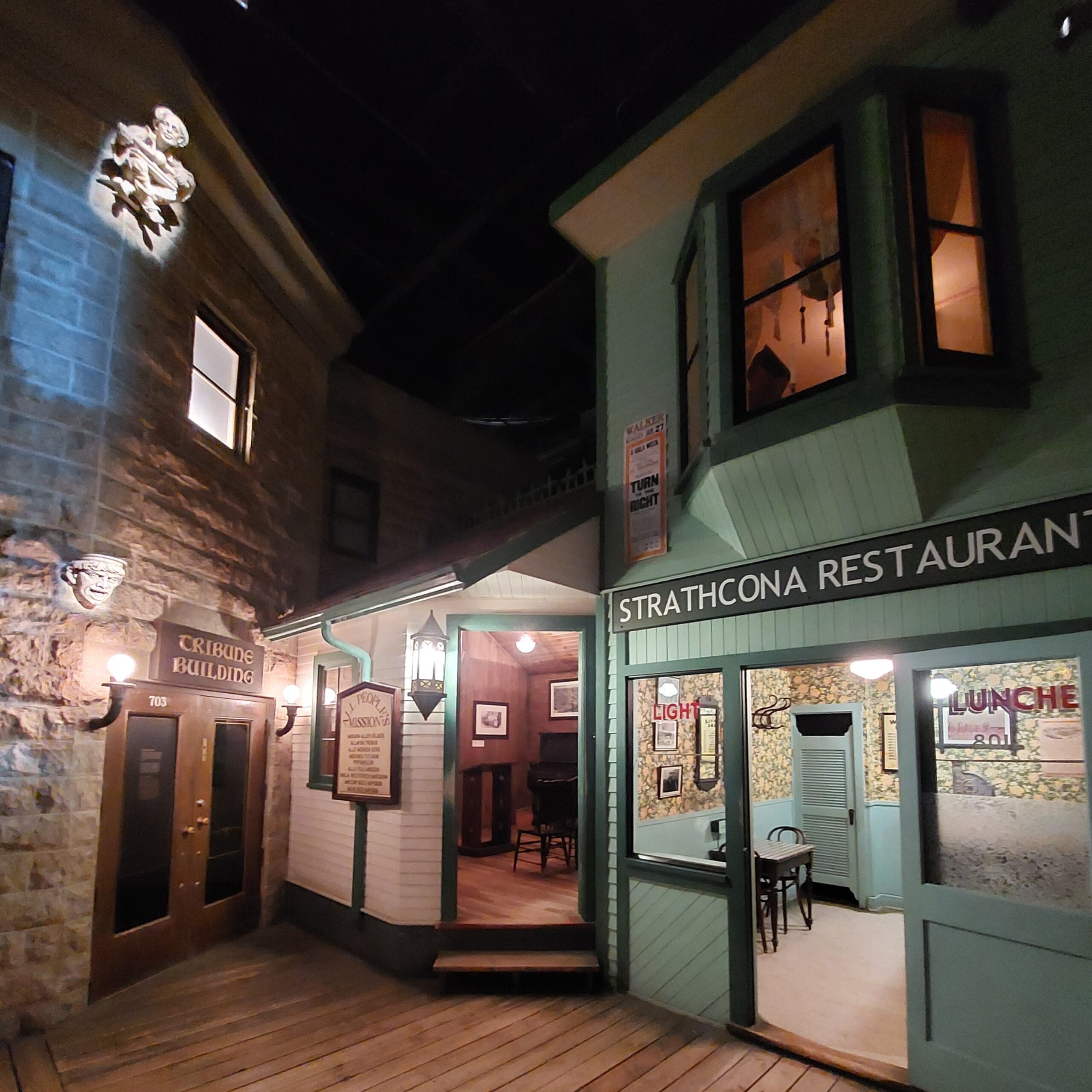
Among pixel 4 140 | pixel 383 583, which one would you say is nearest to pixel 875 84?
pixel 383 583

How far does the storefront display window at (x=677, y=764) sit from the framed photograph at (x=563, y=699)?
497cm

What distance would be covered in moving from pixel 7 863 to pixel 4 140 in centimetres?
520

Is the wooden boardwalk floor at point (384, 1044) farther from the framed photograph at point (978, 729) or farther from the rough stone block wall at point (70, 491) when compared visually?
the framed photograph at point (978, 729)

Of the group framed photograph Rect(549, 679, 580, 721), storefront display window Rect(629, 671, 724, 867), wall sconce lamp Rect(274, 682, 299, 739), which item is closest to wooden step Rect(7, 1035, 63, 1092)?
wall sconce lamp Rect(274, 682, 299, 739)

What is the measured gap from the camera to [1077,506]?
3973mm

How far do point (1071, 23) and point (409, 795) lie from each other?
711cm

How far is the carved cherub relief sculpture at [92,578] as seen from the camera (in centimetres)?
567

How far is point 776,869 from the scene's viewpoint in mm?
6781

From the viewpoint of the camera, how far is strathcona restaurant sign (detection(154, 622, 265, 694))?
664cm

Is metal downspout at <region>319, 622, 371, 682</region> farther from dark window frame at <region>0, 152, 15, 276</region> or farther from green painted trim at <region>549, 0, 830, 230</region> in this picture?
green painted trim at <region>549, 0, 830, 230</region>

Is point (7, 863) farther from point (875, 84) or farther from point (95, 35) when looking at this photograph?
point (875, 84)

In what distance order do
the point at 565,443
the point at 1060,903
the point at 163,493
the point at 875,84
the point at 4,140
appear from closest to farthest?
the point at 1060,903, the point at 875,84, the point at 4,140, the point at 163,493, the point at 565,443

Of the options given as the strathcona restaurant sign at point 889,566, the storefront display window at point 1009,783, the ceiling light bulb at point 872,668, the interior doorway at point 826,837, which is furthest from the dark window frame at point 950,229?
the ceiling light bulb at point 872,668

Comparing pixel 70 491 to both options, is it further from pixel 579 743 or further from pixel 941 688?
pixel 941 688
